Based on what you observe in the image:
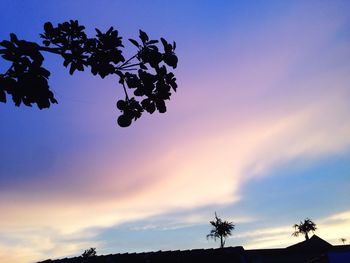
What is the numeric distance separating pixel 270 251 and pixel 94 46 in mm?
33693

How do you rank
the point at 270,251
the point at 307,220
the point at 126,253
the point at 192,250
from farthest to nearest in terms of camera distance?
the point at 307,220, the point at 270,251, the point at 192,250, the point at 126,253

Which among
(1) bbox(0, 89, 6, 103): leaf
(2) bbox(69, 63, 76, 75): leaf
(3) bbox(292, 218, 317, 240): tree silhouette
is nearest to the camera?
(1) bbox(0, 89, 6, 103): leaf

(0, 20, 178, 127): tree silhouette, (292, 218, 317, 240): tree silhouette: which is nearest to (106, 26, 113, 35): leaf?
(0, 20, 178, 127): tree silhouette

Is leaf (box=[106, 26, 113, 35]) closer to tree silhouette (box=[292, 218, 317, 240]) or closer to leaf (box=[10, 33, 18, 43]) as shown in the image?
leaf (box=[10, 33, 18, 43])

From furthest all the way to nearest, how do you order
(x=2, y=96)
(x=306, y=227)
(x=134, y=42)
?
(x=306, y=227), (x=134, y=42), (x=2, y=96)

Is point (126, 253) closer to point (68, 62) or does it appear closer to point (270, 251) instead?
point (68, 62)

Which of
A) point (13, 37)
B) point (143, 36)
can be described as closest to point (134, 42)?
point (143, 36)

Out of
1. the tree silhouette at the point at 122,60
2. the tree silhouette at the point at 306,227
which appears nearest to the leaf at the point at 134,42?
the tree silhouette at the point at 122,60

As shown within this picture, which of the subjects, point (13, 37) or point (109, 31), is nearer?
point (13, 37)

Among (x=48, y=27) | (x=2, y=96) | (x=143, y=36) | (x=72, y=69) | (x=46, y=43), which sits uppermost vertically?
(x=48, y=27)

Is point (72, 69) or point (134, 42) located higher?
point (134, 42)

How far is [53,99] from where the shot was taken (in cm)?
420

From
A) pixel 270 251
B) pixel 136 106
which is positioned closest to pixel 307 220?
pixel 270 251

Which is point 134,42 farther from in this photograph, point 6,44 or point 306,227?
point 306,227
